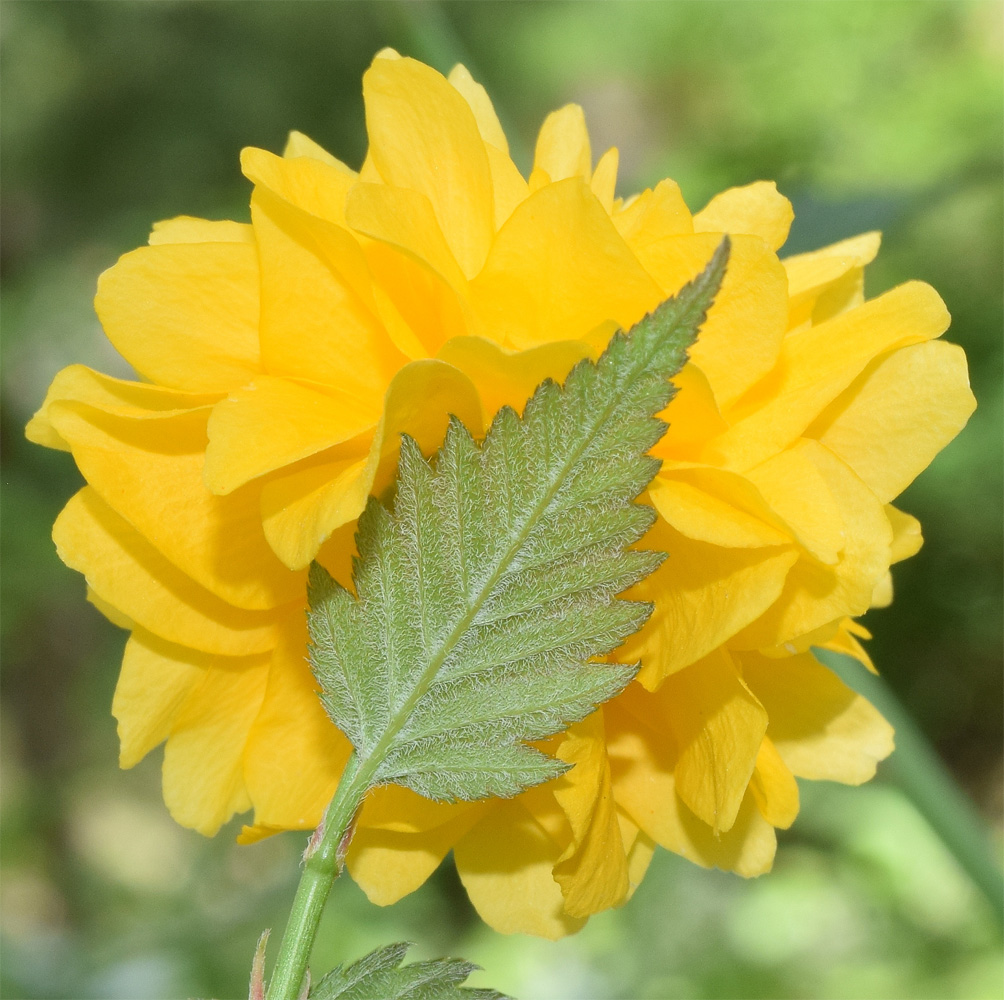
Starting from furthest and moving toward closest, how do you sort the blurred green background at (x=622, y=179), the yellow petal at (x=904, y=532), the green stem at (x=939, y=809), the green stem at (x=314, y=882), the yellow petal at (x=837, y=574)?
the blurred green background at (x=622, y=179), the green stem at (x=939, y=809), the yellow petal at (x=904, y=532), the yellow petal at (x=837, y=574), the green stem at (x=314, y=882)

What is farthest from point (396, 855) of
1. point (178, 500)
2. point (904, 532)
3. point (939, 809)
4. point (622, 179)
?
point (622, 179)

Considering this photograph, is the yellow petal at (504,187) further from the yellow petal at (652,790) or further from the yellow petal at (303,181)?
the yellow petal at (652,790)

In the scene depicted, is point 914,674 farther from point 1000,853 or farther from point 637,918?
point 637,918

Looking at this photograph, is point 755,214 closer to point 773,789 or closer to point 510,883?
point 773,789

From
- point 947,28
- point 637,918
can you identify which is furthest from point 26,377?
point 947,28

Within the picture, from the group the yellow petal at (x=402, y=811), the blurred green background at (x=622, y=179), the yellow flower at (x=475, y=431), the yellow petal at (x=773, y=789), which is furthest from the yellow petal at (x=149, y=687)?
the blurred green background at (x=622, y=179)

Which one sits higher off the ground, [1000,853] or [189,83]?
[189,83]
